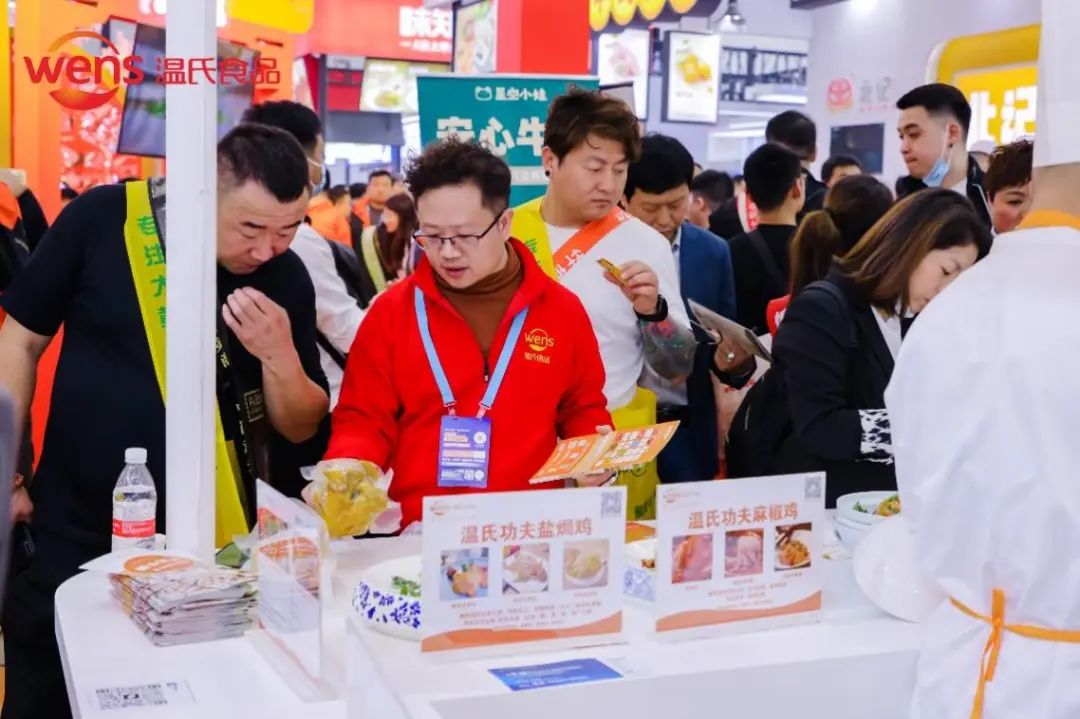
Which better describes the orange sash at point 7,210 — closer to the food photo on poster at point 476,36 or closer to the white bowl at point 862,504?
the white bowl at point 862,504

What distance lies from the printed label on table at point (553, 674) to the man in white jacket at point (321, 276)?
1.97 m

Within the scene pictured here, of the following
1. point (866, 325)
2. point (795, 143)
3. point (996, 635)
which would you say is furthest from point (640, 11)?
point (996, 635)

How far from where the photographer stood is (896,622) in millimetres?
1980

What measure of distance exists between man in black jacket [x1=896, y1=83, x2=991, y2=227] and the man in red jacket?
94.6 inches

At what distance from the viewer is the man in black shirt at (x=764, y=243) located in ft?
14.7

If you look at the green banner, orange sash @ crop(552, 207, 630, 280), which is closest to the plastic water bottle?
orange sash @ crop(552, 207, 630, 280)

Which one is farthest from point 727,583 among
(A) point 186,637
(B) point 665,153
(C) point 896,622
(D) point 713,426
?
(B) point 665,153

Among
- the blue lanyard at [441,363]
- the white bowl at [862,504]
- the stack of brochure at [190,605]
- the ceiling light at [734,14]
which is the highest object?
the ceiling light at [734,14]

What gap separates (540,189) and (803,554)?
9.54ft

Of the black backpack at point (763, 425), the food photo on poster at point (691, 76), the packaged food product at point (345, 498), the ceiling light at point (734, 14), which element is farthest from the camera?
the ceiling light at point (734, 14)

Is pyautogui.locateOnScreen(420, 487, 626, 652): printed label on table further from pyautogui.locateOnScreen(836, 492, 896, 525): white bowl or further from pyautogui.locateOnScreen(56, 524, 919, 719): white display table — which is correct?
pyautogui.locateOnScreen(836, 492, 896, 525): white bowl

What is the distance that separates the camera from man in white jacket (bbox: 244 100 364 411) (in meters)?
3.53

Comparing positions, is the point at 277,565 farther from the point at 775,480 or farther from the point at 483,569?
the point at 775,480

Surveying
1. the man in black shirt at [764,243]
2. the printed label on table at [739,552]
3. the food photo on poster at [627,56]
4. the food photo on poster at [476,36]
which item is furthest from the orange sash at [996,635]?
the food photo on poster at [627,56]
